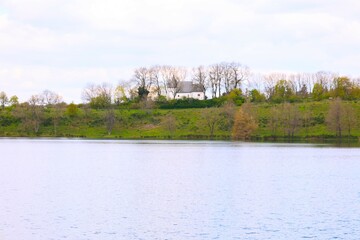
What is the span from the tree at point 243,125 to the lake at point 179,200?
50.7 metres

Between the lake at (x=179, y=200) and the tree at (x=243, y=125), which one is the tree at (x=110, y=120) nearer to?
the tree at (x=243, y=125)

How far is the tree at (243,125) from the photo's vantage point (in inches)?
4309

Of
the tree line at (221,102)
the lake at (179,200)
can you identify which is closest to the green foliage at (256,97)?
the tree line at (221,102)

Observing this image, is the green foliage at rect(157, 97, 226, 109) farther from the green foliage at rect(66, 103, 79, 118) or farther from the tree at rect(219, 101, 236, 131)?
the green foliage at rect(66, 103, 79, 118)

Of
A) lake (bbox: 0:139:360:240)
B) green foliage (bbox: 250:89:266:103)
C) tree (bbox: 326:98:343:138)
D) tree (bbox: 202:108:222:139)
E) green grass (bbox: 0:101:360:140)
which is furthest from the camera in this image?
green foliage (bbox: 250:89:266:103)

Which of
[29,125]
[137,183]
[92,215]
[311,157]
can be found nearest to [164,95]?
[29,125]

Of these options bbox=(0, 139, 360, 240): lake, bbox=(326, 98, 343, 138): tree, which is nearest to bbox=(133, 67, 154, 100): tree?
bbox=(326, 98, 343, 138): tree

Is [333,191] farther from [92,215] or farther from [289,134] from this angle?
[289,134]

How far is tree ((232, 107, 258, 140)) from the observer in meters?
109

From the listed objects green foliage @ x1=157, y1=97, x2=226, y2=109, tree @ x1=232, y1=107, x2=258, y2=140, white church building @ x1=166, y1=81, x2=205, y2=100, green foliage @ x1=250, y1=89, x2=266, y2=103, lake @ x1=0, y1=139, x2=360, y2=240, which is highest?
white church building @ x1=166, y1=81, x2=205, y2=100

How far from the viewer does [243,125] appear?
4341 inches

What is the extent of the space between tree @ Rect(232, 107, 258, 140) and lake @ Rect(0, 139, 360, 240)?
50679 millimetres

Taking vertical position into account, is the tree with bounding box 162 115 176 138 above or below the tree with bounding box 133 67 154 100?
below

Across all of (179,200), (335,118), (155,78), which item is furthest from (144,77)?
(179,200)
